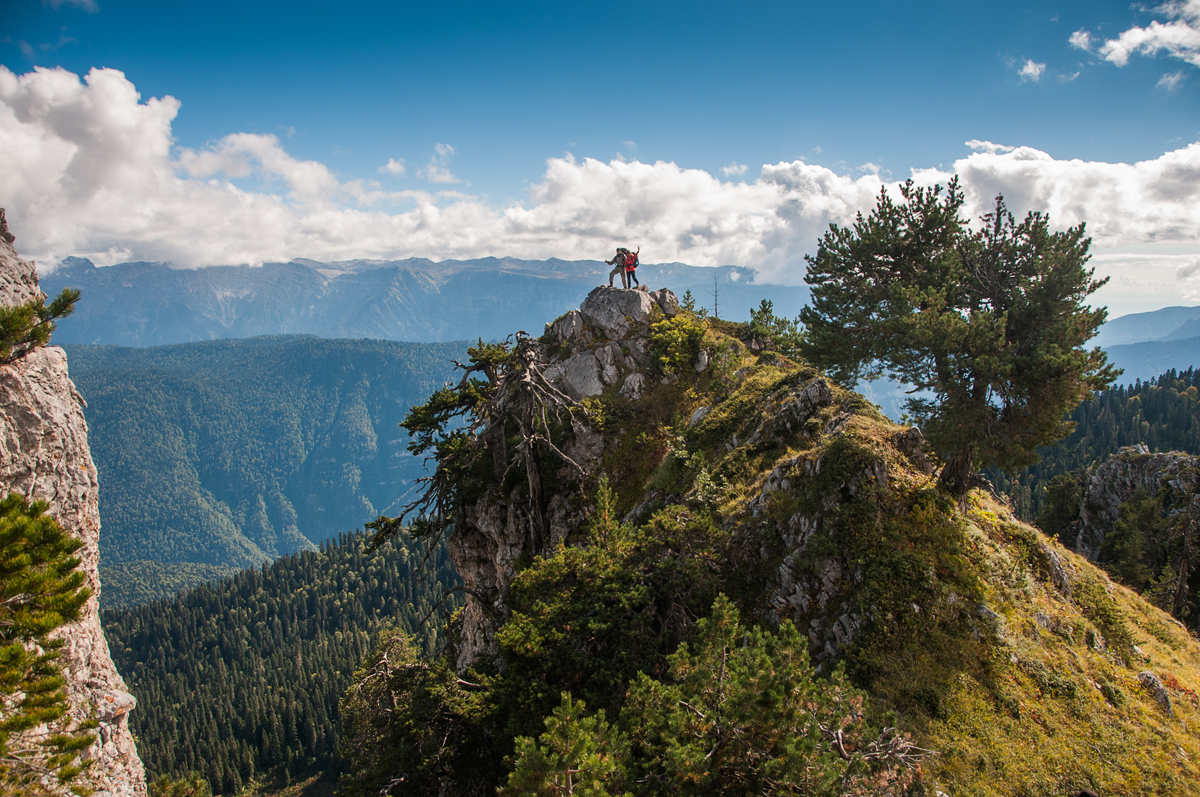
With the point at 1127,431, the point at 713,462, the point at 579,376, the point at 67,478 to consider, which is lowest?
the point at 1127,431

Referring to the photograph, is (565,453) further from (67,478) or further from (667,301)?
(67,478)

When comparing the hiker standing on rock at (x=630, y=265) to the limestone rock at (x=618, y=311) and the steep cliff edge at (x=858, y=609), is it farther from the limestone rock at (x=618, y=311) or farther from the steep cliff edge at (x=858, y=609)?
the steep cliff edge at (x=858, y=609)

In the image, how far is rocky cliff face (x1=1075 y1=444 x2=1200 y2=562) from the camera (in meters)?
52.6

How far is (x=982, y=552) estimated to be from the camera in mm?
15969

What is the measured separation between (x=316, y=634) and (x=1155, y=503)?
210m

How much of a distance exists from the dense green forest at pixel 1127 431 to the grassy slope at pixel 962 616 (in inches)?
5489

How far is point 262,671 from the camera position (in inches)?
6230

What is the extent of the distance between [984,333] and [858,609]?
994 cm

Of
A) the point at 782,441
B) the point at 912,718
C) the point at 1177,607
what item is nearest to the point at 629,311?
the point at 782,441

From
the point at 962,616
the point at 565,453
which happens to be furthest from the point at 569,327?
the point at 962,616

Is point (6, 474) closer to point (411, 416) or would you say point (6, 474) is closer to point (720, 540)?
point (411, 416)

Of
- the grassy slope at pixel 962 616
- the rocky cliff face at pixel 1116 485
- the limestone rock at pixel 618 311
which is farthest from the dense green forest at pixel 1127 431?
the grassy slope at pixel 962 616

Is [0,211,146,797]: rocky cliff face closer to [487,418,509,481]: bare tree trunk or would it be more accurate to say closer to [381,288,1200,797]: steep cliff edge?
[381,288,1200,797]: steep cliff edge

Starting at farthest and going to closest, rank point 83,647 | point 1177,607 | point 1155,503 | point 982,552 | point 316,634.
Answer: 1. point 316,634
2. point 1155,503
3. point 1177,607
4. point 83,647
5. point 982,552
